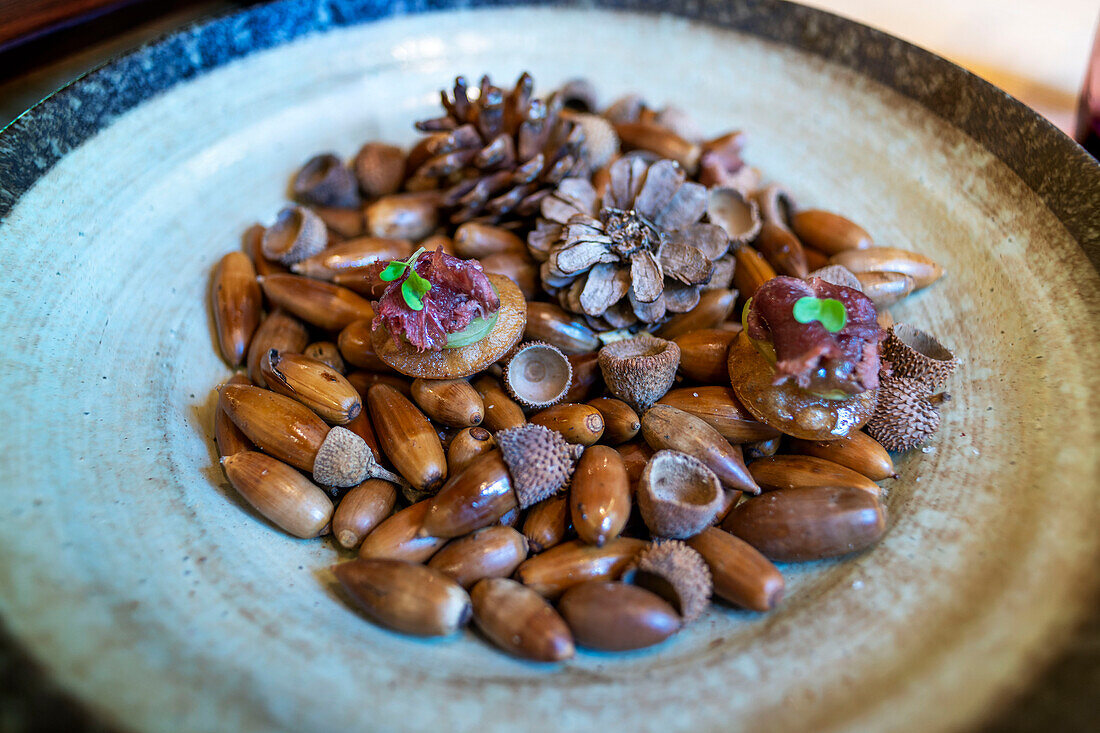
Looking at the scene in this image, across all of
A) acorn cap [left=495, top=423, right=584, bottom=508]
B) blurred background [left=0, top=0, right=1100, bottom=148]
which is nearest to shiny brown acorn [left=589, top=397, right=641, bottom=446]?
acorn cap [left=495, top=423, right=584, bottom=508]

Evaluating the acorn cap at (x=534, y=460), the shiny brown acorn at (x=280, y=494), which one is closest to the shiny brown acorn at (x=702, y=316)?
the acorn cap at (x=534, y=460)

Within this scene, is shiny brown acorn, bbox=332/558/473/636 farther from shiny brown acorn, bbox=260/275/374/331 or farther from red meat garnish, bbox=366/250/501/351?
shiny brown acorn, bbox=260/275/374/331

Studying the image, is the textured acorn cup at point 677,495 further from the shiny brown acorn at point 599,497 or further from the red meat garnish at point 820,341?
the red meat garnish at point 820,341

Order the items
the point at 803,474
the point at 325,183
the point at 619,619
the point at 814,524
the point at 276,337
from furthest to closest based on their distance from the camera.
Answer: the point at 325,183
the point at 276,337
the point at 803,474
the point at 814,524
the point at 619,619

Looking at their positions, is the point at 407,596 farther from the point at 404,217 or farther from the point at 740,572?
the point at 404,217

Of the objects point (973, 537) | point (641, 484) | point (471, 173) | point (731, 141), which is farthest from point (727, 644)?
point (731, 141)

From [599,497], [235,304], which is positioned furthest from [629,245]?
[235,304]
